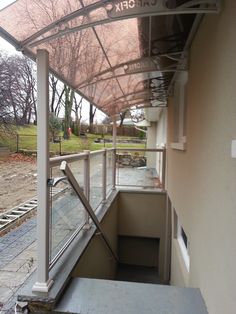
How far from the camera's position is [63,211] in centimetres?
334

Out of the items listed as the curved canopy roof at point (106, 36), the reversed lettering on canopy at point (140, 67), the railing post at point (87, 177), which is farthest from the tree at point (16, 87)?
Result: the reversed lettering on canopy at point (140, 67)

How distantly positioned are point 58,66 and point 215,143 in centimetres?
215

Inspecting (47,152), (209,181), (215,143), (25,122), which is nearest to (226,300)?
(209,181)

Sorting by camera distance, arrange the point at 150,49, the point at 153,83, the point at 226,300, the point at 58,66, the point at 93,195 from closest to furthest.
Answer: the point at 226,300, the point at 58,66, the point at 150,49, the point at 93,195, the point at 153,83

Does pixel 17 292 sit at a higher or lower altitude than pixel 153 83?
lower

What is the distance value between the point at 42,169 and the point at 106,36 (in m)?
1.75

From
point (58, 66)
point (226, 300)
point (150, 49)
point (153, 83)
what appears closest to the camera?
point (226, 300)

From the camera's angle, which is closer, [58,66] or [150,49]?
[58,66]

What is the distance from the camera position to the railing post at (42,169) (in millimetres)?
2557

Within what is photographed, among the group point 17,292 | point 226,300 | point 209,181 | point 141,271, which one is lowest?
point 141,271

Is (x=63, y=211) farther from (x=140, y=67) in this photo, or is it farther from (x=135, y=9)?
(x=140, y=67)

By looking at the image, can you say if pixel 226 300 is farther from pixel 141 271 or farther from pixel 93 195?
pixel 141 271

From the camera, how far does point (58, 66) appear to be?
349 cm

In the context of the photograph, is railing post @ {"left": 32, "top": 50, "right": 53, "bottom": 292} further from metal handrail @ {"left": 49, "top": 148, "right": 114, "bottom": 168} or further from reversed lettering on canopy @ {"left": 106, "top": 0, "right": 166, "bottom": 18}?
reversed lettering on canopy @ {"left": 106, "top": 0, "right": 166, "bottom": 18}
